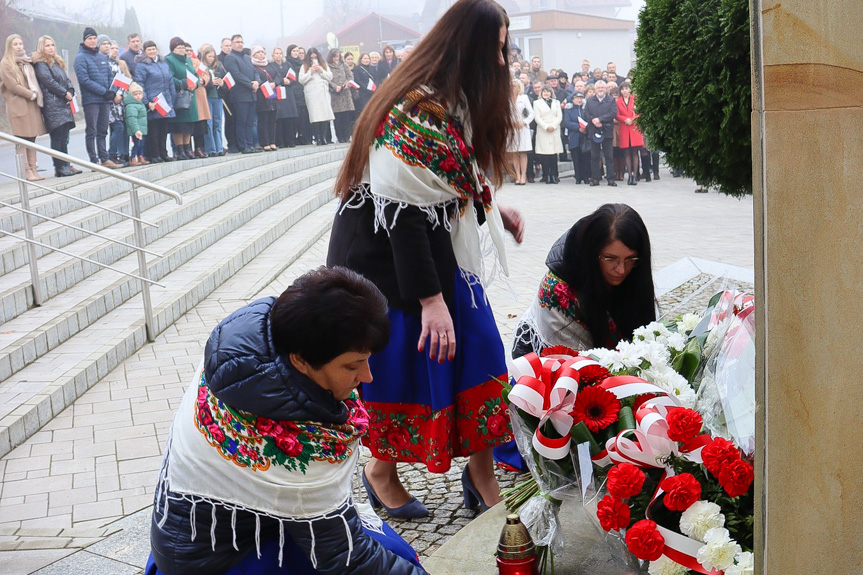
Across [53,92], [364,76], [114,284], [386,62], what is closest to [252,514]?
[114,284]

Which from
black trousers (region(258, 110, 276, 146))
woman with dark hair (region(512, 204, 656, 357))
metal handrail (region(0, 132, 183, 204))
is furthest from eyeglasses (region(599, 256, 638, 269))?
black trousers (region(258, 110, 276, 146))

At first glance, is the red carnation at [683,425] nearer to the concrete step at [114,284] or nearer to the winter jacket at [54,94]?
the concrete step at [114,284]

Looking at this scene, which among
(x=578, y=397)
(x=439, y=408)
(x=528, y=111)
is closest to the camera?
(x=578, y=397)

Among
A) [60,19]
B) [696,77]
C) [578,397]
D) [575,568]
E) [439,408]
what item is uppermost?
[60,19]

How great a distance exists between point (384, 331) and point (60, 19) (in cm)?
1813

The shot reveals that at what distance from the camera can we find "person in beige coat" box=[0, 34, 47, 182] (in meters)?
10.8

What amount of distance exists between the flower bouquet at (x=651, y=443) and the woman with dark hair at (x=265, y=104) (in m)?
14.6

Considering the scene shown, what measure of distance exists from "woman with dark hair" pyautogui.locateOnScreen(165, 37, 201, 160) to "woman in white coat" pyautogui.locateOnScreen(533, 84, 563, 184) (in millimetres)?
6070

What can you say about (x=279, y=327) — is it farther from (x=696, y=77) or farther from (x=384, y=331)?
(x=696, y=77)

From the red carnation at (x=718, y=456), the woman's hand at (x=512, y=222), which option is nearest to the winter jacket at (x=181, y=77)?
the woman's hand at (x=512, y=222)

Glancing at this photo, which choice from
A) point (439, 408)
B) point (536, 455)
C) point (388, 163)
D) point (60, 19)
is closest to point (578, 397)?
point (536, 455)

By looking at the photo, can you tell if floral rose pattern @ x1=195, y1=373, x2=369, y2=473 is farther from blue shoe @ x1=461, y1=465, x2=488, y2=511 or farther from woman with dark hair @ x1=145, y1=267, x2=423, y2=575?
blue shoe @ x1=461, y1=465, x2=488, y2=511

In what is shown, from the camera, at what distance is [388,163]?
118 inches

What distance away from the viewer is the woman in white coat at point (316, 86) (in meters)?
17.6
